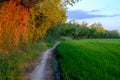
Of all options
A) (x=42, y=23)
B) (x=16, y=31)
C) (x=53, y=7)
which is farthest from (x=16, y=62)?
(x=42, y=23)

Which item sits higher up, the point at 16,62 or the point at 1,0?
the point at 1,0

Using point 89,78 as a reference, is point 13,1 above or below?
above

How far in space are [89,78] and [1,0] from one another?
20.9 feet

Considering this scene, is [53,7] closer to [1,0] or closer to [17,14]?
[17,14]

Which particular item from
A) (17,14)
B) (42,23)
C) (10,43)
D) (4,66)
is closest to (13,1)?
(17,14)

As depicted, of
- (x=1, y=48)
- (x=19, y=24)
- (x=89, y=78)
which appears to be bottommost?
(x=89, y=78)

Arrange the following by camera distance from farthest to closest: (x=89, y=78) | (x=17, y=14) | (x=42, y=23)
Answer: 1. (x=42, y=23)
2. (x=17, y=14)
3. (x=89, y=78)

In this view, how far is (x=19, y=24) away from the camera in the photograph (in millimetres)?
18766

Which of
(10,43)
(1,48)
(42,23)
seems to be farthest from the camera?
(42,23)

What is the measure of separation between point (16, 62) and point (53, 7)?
9.34 meters

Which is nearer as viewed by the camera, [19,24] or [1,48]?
[1,48]

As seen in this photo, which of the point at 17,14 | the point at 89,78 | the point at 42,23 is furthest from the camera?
the point at 42,23

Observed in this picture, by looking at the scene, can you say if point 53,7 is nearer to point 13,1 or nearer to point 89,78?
point 13,1

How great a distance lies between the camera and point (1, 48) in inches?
605
